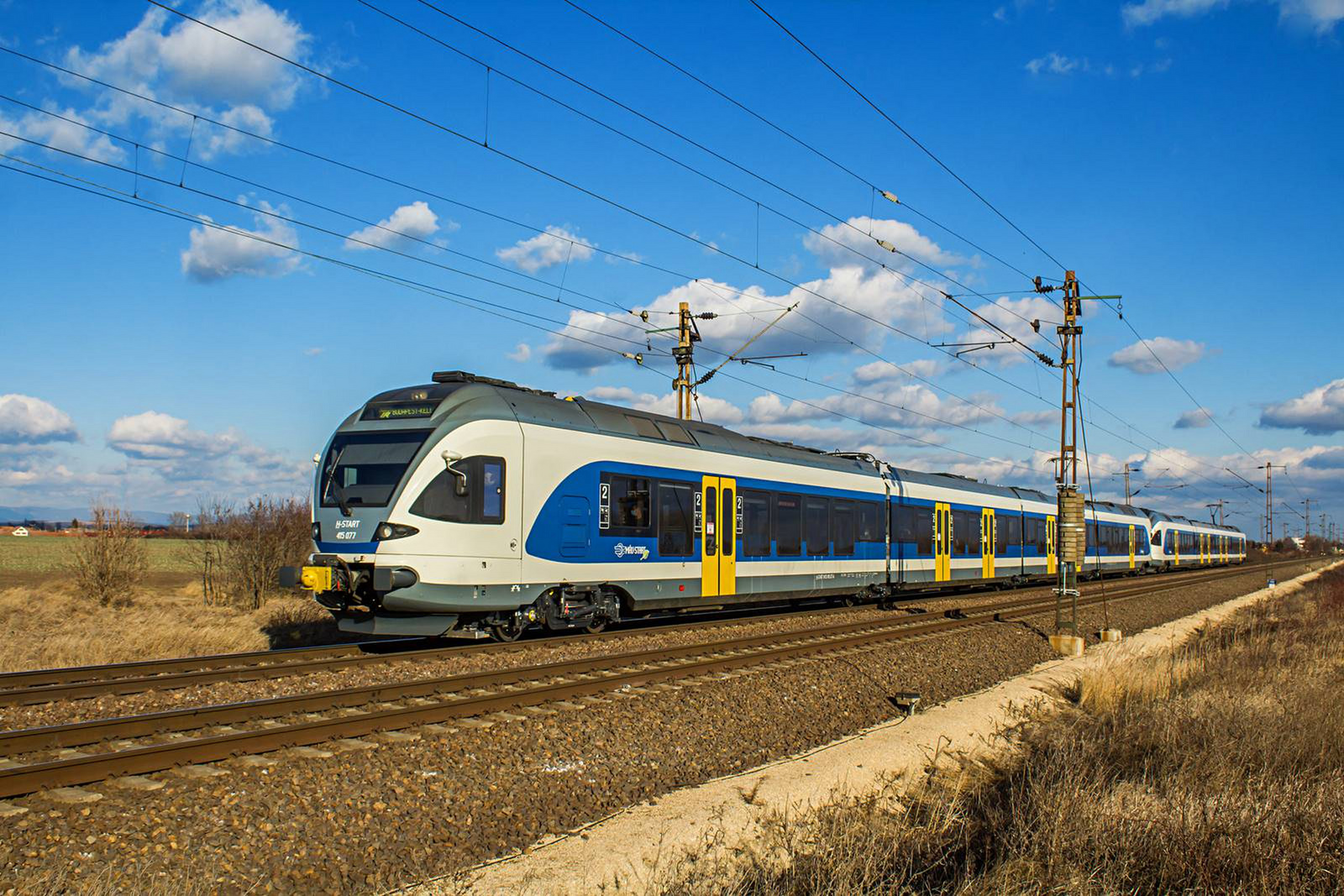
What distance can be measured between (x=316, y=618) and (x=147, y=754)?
12091mm

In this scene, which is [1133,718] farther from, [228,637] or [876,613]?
[228,637]

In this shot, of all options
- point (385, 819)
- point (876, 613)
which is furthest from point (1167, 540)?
point (385, 819)

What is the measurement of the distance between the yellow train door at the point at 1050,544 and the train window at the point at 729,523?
2161cm

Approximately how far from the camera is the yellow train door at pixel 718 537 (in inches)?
704

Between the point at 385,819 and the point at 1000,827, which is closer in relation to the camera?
the point at 385,819

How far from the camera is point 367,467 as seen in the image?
13.1m

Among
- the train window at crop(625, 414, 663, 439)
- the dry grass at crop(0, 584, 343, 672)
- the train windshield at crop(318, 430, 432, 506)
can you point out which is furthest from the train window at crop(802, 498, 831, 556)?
the train windshield at crop(318, 430, 432, 506)

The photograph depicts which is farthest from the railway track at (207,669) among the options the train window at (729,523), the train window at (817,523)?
the train window at (817,523)

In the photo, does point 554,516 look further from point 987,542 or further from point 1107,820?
point 987,542

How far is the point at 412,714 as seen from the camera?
8.95 m

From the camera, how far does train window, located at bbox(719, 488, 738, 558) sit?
18422 mm

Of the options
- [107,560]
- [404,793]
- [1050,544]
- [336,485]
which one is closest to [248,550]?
[107,560]

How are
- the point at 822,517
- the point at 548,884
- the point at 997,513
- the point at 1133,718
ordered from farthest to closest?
the point at 997,513, the point at 822,517, the point at 1133,718, the point at 548,884

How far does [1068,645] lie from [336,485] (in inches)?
522
